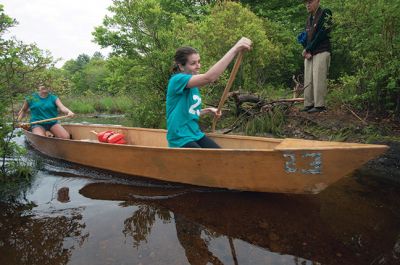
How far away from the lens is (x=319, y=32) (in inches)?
214

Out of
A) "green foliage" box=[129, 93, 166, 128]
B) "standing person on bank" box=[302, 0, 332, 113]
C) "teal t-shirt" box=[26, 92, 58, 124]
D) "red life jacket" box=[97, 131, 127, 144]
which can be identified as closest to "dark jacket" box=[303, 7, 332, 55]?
"standing person on bank" box=[302, 0, 332, 113]

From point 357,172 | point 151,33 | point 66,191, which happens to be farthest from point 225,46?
point 66,191

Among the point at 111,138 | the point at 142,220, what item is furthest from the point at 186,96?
the point at 111,138

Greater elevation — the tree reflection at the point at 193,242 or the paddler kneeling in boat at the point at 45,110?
the paddler kneeling in boat at the point at 45,110

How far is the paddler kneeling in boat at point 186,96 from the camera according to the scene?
3.13m

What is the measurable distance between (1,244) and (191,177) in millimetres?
2011

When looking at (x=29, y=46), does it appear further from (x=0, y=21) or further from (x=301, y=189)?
(x=301, y=189)

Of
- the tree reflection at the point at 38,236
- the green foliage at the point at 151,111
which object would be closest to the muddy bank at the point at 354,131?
the green foliage at the point at 151,111

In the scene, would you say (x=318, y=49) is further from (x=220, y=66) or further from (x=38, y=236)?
(x=38, y=236)

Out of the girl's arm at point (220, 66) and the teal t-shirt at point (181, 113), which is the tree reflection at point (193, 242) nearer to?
the teal t-shirt at point (181, 113)

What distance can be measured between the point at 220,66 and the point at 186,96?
28.5 inches

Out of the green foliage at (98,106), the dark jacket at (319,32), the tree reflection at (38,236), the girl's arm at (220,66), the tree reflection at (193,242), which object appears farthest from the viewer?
the green foliage at (98,106)

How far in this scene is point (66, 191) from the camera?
425cm

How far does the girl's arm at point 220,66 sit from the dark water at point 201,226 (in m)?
1.40
